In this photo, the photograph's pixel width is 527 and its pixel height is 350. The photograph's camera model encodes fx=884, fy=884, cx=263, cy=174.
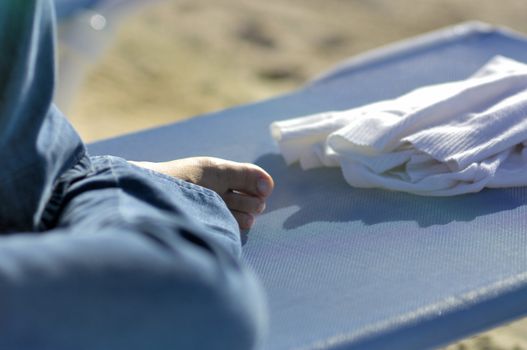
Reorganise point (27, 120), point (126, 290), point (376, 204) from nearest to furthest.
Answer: point (126, 290)
point (27, 120)
point (376, 204)

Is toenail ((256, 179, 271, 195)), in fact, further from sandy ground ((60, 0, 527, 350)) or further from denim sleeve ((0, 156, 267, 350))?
sandy ground ((60, 0, 527, 350))

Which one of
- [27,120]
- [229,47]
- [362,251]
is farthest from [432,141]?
[229,47]

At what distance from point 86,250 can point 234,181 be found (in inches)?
18.5

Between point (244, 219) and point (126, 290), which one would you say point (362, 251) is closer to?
point (244, 219)

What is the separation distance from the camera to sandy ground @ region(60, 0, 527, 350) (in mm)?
2637

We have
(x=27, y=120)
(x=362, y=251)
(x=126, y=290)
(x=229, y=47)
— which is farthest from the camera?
(x=229, y=47)

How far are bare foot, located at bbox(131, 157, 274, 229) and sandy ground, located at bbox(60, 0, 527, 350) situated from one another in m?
1.21

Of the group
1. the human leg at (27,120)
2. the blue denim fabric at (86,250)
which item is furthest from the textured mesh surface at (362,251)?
the human leg at (27,120)

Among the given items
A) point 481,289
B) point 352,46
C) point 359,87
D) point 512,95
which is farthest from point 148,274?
point 352,46

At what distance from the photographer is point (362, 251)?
1.16m

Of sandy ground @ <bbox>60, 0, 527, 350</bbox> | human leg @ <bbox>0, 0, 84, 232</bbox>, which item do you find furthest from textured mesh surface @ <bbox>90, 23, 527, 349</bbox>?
sandy ground @ <bbox>60, 0, 527, 350</bbox>

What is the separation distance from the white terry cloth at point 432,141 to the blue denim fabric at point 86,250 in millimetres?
379

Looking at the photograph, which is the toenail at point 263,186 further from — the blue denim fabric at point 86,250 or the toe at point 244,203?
the blue denim fabric at point 86,250

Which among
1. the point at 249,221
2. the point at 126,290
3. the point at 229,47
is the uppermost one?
the point at 126,290
